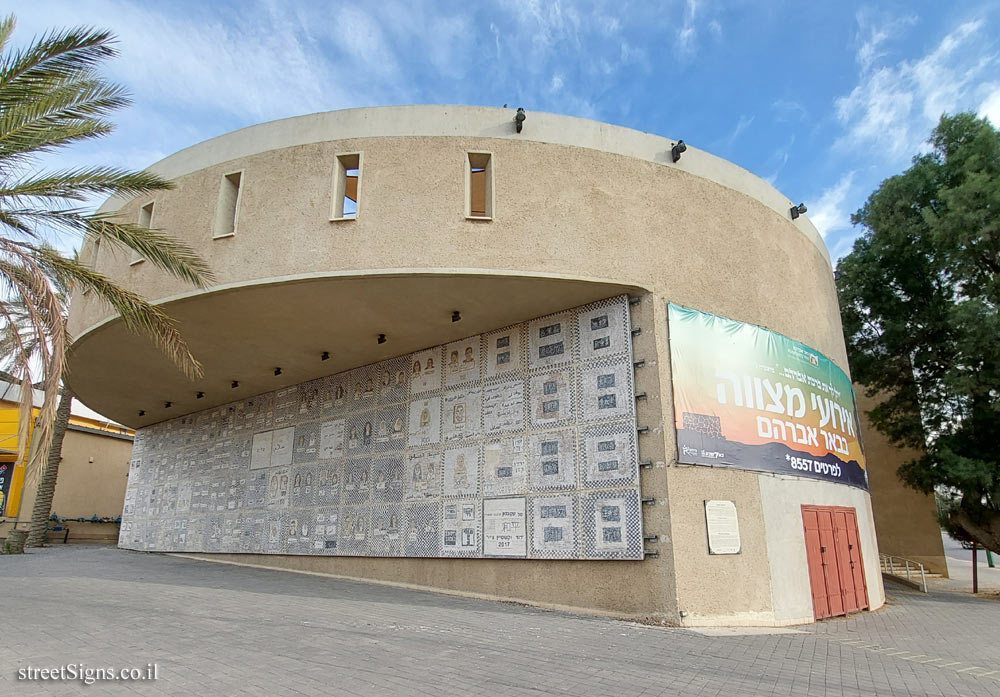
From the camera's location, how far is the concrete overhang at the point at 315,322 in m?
10.5

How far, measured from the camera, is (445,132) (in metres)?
10.9

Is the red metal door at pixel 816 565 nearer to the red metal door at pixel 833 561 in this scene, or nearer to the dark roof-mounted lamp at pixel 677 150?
the red metal door at pixel 833 561

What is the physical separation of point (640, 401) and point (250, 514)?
11.1m

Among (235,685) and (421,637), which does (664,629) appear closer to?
(421,637)

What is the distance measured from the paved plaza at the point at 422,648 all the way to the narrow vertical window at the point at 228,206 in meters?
6.15

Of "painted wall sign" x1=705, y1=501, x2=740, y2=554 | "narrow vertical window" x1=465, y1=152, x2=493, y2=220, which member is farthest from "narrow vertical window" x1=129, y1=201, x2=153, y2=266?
"painted wall sign" x1=705, y1=501, x2=740, y2=554

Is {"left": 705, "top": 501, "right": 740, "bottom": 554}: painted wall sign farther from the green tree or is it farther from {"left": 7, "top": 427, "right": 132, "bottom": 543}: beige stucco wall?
{"left": 7, "top": 427, "right": 132, "bottom": 543}: beige stucco wall

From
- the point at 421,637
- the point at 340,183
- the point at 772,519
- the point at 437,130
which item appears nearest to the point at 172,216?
the point at 340,183

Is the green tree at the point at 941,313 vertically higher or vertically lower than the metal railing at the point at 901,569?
higher

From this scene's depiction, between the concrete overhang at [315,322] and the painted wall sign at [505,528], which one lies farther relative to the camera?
the painted wall sign at [505,528]

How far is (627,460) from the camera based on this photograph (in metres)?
9.96

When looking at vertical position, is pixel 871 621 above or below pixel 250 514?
below
